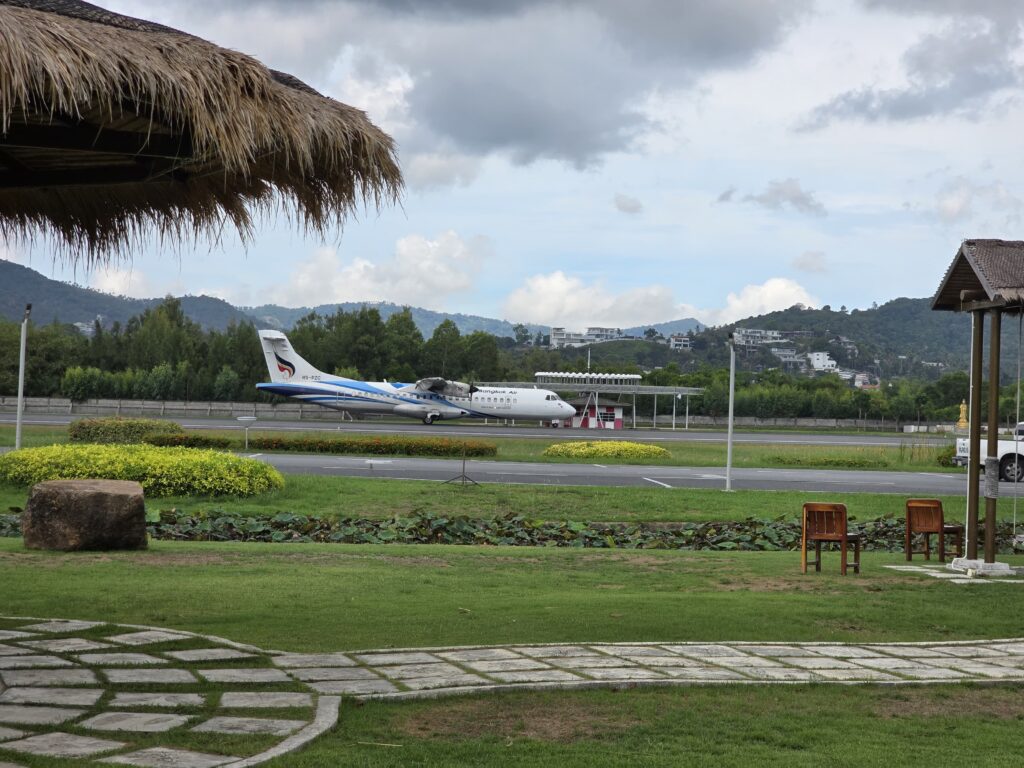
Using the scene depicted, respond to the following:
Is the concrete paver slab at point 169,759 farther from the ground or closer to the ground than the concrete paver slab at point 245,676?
farther from the ground

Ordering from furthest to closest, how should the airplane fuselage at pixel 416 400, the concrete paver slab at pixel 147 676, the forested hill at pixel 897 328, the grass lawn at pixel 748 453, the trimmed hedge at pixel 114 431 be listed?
1. the forested hill at pixel 897 328
2. the airplane fuselage at pixel 416 400
3. the grass lawn at pixel 748 453
4. the trimmed hedge at pixel 114 431
5. the concrete paver slab at pixel 147 676

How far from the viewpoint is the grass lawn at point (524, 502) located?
1590 cm

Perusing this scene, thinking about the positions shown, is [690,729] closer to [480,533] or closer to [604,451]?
[480,533]

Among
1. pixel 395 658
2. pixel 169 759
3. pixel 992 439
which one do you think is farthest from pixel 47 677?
pixel 992 439

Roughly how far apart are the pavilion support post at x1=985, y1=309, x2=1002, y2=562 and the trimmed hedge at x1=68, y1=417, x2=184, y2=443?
20363 mm

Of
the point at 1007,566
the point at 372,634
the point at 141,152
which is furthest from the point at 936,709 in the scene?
the point at 1007,566

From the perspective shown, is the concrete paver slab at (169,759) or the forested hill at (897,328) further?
the forested hill at (897,328)

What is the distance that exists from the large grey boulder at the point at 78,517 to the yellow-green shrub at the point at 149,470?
538 centimetres

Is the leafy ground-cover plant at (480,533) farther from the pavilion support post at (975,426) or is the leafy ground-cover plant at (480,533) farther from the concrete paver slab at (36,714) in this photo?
the concrete paver slab at (36,714)

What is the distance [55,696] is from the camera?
4977mm

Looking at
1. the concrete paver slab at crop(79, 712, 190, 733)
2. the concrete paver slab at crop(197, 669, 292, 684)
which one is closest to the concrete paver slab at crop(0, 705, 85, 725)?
the concrete paver slab at crop(79, 712, 190, 733)

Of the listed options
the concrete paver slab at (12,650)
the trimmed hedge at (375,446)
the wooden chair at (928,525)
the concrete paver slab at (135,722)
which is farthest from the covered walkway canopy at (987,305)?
the trimmed hedge at (375,446)

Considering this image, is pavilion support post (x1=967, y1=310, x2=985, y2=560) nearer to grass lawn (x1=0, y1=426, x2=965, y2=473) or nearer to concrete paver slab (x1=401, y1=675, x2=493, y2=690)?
concrete paver slab (x1=401, y1=675, x2=493, y2=690)

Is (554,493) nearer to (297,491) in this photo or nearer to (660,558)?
A: (297,491)
